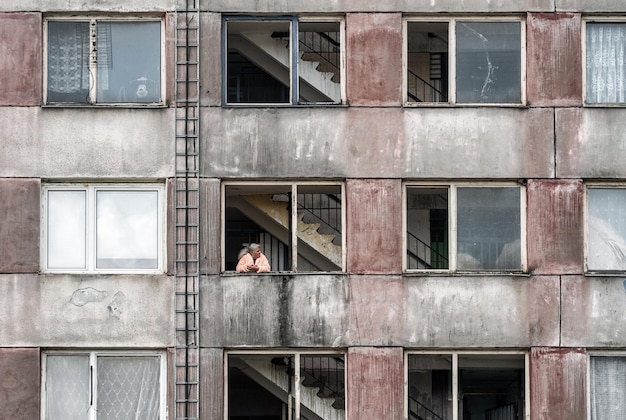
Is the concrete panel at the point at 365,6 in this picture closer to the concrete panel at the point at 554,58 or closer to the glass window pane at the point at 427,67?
the concrete panel at the point at 554,58

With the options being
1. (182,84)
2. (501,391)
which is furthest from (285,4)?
(501,391)

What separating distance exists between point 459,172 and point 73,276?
8.33 metres

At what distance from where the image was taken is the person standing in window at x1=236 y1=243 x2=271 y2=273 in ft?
108

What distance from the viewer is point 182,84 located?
33188 millimetres

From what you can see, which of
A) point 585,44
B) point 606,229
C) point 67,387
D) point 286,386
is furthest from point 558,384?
point 67,387

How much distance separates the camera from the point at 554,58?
1315 inches

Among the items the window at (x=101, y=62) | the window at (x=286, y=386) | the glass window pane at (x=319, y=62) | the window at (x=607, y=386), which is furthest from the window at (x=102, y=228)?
the window at (x=607, y=386)

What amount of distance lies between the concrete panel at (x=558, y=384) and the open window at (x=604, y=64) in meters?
5.54

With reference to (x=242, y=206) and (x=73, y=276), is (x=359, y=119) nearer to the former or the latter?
(x=242, y=206)

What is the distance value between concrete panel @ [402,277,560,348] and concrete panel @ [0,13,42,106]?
8881mm

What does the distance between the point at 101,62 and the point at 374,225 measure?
6747 millimetres

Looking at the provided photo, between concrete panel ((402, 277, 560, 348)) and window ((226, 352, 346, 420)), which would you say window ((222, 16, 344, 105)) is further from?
window ((226, 352, 346, 420))

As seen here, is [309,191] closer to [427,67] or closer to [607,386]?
[427,67]

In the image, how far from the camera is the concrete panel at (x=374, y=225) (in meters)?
32.9
